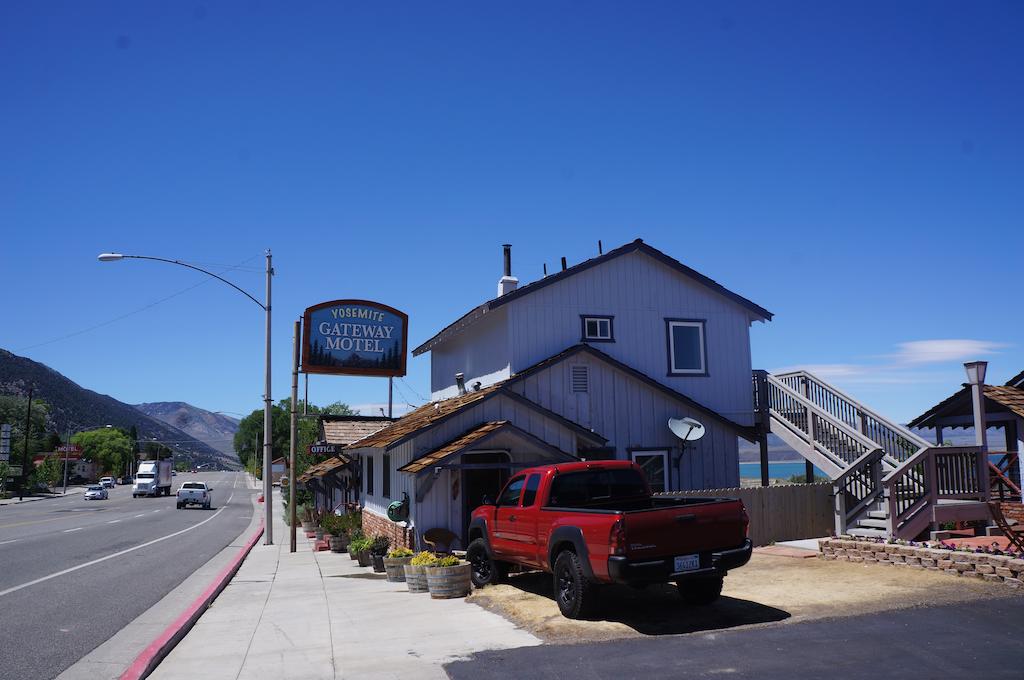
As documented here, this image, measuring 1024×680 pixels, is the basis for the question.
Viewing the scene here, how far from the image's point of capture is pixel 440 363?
26359 mm

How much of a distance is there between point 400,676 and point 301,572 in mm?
10371

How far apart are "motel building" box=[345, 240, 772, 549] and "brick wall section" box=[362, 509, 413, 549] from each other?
5 cm

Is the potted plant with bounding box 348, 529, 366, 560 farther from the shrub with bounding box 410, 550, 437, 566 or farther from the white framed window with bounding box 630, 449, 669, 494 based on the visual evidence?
the white framed window with bounding box 630, 449, 669, 494

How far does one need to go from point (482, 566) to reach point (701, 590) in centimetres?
407

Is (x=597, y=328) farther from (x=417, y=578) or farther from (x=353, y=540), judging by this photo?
(x=417, y=578)

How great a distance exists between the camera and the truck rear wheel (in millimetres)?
10398

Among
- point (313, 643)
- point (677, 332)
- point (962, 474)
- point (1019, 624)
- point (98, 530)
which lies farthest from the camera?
point (98, 530)

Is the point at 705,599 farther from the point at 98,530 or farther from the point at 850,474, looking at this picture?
the point at 98,530

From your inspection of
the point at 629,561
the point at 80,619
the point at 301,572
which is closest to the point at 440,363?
the point at 301,572

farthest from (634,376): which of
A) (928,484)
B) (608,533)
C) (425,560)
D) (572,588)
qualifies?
(608,533)

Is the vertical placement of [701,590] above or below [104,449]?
below

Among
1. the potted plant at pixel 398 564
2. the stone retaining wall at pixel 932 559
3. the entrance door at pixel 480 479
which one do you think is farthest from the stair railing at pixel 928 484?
the potted plant at pixel 398 564

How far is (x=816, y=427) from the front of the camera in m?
19.4

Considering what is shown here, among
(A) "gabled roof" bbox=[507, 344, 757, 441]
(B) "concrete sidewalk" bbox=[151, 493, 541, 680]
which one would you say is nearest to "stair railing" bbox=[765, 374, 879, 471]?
(A) "gabled roof" bbox=[507, 344, 757, 441]
